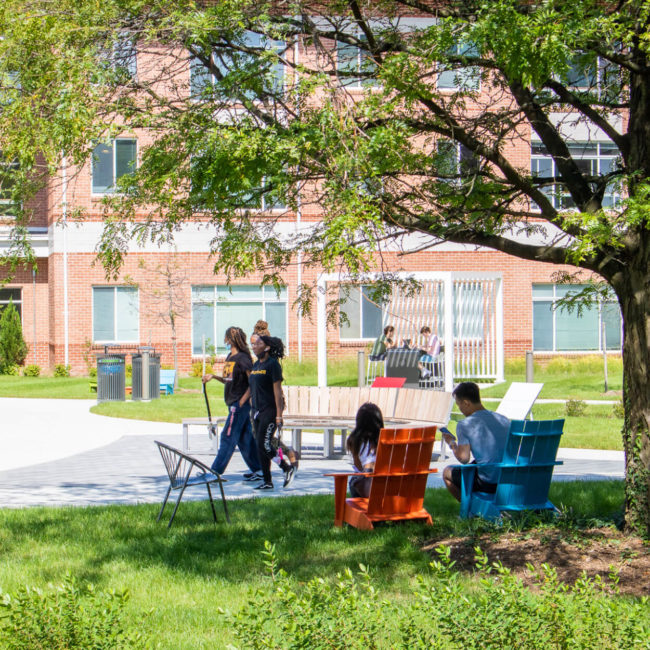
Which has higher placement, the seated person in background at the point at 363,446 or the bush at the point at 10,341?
the bush at the point at 10,341

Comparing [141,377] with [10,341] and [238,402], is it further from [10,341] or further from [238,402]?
[238,402]

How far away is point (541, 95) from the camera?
840 cm

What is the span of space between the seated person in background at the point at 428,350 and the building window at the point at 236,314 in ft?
25.5

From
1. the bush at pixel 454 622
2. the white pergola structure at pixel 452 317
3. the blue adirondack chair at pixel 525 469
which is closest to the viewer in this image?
the bush at pixel 454 622

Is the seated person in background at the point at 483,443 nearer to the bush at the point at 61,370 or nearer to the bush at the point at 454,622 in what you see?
the bush at the point at 454,622

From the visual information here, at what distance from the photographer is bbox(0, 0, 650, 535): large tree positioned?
5.81m

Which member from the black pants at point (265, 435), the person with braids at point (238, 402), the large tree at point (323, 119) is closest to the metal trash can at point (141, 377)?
the person with braids at point (238, 402)

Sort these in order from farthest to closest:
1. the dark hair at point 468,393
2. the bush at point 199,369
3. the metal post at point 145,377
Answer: the bush at point 199,369 → the metal post at point 145,377 → the dark hair at point 468,393

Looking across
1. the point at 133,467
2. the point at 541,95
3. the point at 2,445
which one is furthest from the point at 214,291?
the point at 541,95

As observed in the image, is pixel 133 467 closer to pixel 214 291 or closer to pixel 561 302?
pixel 561 302

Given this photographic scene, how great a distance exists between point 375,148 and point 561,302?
328cm

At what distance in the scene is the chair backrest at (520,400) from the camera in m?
13.2

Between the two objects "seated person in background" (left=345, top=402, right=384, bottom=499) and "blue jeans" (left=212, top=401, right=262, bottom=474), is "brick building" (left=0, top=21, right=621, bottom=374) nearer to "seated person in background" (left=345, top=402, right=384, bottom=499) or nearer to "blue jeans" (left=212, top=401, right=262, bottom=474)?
"blue jeans" (left=212, top=401, right=262, bottom=474)

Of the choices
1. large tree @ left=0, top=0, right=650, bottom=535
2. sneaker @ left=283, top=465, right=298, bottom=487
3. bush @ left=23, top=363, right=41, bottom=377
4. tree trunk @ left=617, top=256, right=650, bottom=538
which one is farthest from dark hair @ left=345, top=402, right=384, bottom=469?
bush @ left=23, top=363, right=41, bottom=377
